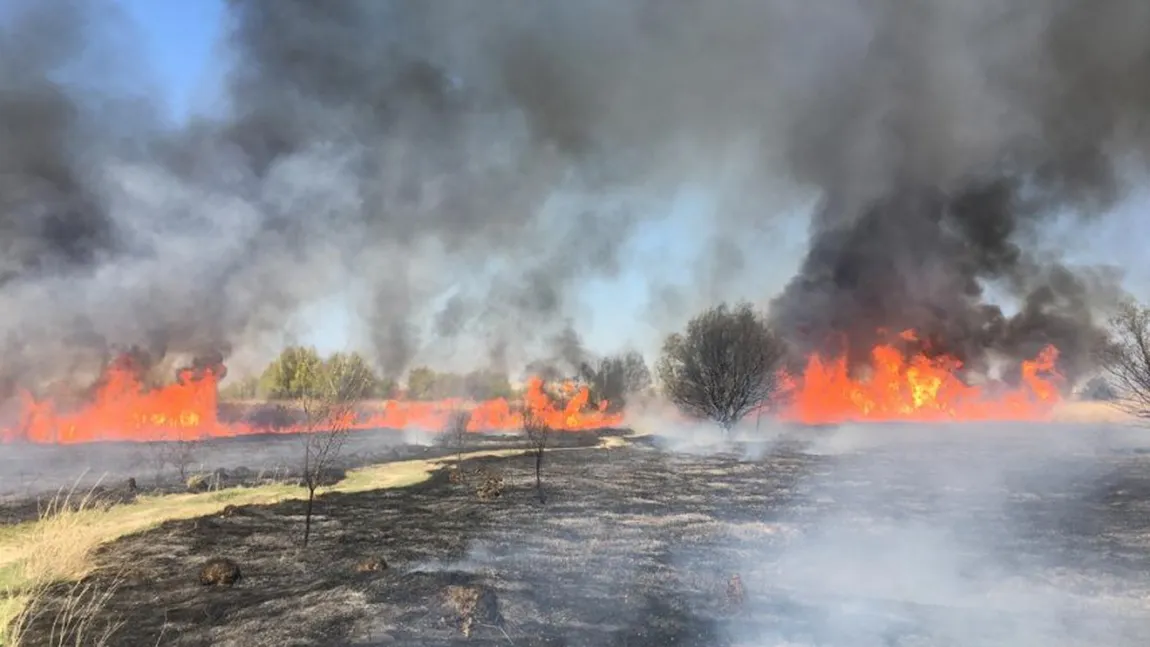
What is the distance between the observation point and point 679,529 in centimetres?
1722

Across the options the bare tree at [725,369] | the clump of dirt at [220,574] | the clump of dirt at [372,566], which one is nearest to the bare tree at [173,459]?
the clump of dirt at [220,574]

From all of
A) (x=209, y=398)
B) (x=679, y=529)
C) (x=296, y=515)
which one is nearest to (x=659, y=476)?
(x=679, y=529)

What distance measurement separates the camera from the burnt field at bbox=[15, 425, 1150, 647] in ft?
33.2

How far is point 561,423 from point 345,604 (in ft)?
197

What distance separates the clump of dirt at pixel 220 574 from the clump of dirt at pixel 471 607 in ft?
17.7

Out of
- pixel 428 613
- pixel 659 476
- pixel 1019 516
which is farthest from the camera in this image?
pixel 659 476

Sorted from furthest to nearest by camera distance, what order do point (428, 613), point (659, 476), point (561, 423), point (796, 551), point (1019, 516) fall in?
point (561, 423), point (659, 476), point (1019, 516), point (796, 551), point (428, 613)

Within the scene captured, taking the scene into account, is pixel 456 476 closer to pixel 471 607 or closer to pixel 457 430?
pixel 457 430

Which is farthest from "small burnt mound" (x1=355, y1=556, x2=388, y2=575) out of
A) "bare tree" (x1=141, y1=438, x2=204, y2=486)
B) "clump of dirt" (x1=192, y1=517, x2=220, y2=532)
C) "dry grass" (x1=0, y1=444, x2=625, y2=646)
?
"bare tree" (x1=141, y1=438, x2=204, y2=486)

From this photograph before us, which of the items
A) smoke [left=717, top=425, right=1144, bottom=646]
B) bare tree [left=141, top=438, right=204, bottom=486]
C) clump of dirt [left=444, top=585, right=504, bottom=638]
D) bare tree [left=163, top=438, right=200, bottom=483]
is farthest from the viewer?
bare tree [left=163, top=438, right=200, bottom=483]

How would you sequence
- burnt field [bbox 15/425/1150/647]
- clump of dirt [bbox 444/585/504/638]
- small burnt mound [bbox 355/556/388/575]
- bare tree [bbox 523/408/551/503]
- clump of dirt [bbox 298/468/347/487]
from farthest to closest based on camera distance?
1. clump of dirt [bbox 298/468/347/487]
2. bare tree [bbox 523/408/551/503]
3. small burnt mound [bbox 355/556/388/575]
4. clump of dirt [bbox 444/585/504/638]
5. burnt field [bbox 15/425/1150/647]

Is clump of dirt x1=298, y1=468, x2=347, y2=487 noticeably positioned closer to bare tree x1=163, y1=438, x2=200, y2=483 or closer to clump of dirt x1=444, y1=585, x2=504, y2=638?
bare tree x1=163, y1=438, x2=200, y2=483

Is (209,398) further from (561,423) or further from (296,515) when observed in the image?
(296,515)

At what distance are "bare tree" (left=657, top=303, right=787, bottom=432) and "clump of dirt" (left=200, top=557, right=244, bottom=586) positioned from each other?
40.7 meters
